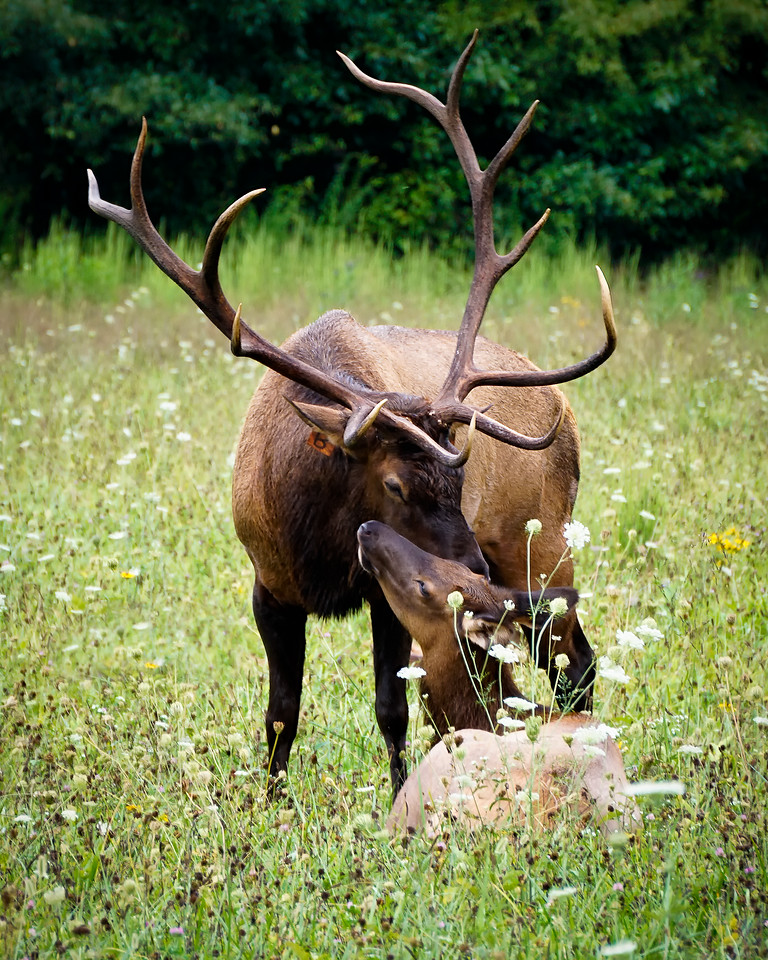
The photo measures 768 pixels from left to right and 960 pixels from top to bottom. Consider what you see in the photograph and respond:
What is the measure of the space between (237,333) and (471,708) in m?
1.25

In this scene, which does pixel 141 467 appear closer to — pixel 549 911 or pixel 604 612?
pixel 604 612

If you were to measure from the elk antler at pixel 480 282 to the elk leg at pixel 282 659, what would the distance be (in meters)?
0.88

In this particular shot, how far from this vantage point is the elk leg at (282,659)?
11.9 ft

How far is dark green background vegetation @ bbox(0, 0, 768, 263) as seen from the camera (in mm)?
13156

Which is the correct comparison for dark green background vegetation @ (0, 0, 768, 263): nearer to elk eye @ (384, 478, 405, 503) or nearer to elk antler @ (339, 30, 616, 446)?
elk antler @ (339, 30, 616, 446)

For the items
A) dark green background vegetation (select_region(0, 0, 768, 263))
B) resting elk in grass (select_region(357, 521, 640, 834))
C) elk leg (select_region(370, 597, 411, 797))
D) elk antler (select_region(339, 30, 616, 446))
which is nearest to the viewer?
resting elk in grass (select_region(357, 521, 640, 834))

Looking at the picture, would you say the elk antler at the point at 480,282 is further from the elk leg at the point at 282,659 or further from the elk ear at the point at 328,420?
the elk leg at the point at 282,659

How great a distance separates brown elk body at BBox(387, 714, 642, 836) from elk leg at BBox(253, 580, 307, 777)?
2.61ft

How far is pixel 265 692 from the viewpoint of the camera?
13.4ft

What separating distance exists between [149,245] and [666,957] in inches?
99.7

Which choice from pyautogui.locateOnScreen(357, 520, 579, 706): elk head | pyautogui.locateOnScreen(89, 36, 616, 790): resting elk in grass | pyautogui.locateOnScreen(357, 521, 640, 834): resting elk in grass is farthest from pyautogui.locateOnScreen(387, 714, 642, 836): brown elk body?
pyautogui.locateOnScreen(89, 36, 616, 790): resting elk in grass

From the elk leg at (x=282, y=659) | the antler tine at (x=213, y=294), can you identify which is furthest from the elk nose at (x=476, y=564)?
the elk leg at (x=282, y=659)

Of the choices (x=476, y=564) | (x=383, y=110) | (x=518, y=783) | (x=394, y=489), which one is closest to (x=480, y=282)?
(x=394, y=489)

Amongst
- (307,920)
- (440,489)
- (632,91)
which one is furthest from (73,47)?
(307,920)
